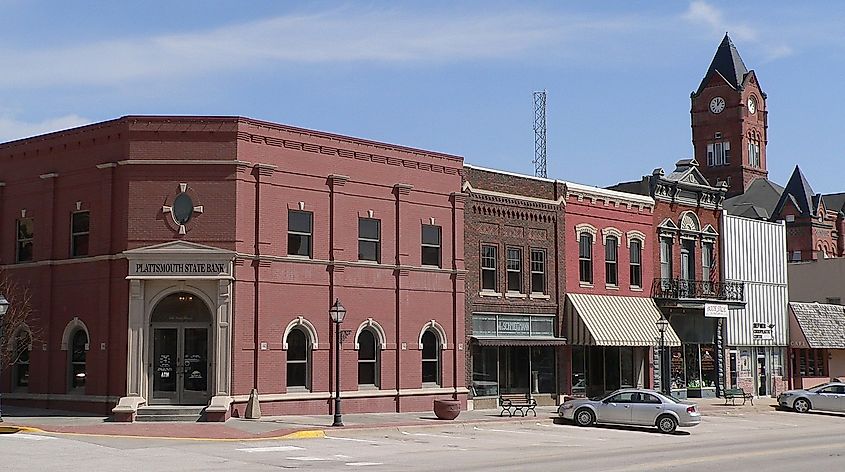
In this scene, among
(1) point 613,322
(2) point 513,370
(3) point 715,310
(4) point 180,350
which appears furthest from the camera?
(3) point 715,310

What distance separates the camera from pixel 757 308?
177ft

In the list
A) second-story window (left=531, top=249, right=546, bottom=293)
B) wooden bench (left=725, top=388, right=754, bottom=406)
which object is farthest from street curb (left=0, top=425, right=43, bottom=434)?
wooden bench (left=725, top=388, right=754, bottom=406)

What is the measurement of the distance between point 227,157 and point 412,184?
7633 mm

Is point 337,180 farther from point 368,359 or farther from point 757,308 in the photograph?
point 757,308

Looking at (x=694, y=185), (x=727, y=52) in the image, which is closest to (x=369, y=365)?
(x=694, y=185)

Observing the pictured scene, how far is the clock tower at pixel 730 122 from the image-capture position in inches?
4338

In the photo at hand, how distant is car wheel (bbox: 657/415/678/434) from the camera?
34.0 meters

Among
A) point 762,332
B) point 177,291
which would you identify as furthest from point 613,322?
point 177,291

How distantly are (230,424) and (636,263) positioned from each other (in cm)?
2249

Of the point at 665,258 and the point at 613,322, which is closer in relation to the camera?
the point at 613,322

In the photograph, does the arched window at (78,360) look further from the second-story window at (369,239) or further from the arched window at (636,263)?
the arched window at (636,263)

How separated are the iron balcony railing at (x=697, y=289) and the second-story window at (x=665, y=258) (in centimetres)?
60

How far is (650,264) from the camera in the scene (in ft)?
156

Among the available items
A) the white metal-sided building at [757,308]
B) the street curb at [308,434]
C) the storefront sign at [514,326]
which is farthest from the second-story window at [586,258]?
the street curb at [308,434]
